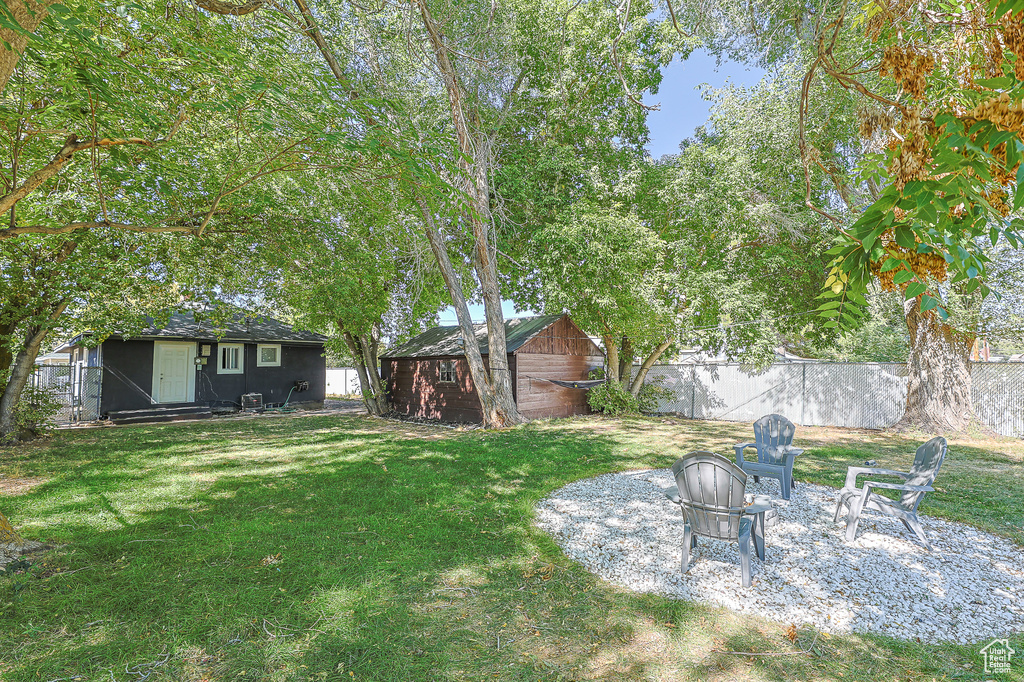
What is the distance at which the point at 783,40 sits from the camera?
341 inches

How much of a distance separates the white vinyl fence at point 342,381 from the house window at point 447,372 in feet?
41.6

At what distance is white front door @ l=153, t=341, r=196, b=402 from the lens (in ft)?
46.2

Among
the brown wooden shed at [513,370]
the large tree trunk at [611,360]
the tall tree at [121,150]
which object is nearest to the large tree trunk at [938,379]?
the large tree trunk at [611,360]

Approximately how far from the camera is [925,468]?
4.24 m

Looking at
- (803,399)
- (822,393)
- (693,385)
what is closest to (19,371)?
(693,385)

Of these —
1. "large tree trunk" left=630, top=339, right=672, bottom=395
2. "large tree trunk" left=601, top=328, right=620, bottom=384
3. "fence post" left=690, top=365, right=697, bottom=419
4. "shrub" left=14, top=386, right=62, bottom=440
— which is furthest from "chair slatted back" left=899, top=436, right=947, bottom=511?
"shrub" left=14, top=386, right=62, bottom=440

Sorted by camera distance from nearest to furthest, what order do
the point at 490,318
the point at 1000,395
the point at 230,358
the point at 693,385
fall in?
1. the point at 1000,395
2. the point at 490,318
3. the point at 693,385
4. the point at 230,358

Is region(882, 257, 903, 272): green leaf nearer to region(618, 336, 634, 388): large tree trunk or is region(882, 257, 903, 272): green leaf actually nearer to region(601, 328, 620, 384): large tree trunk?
region(601, 328, 620, 384): large tree trunk

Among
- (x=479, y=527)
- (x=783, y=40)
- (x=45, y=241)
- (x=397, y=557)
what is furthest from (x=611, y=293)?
(x=45, y=241)

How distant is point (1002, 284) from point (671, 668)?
45.4ft

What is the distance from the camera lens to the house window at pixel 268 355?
1630 cm

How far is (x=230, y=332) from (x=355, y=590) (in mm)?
15006

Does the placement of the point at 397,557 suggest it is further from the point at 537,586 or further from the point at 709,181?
the point at 709,181

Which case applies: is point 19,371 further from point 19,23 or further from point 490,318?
point 19,23
